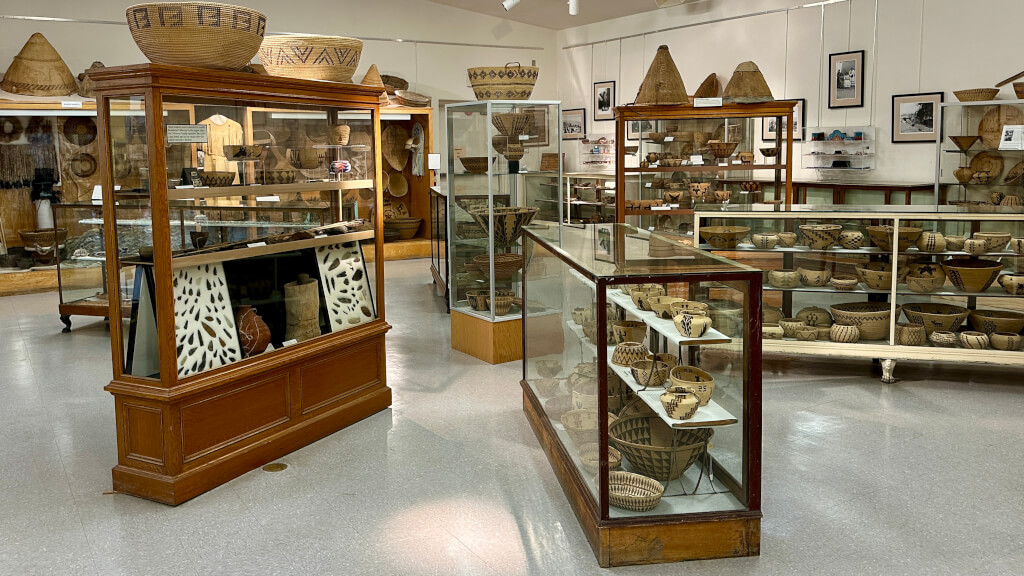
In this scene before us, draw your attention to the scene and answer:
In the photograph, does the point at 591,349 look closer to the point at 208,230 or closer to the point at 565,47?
the point at 208,230

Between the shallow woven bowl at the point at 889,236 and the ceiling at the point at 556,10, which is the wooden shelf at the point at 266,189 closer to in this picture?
the shallow woven bowl at the point at 889,236

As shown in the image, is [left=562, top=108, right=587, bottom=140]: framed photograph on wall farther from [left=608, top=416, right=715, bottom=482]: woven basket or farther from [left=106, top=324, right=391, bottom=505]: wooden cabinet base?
[left=608, top=416, right=715, bottom=482]: woven basket

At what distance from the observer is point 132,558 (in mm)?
3342

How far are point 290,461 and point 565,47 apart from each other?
11266mm

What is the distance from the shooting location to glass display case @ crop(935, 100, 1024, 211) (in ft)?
23.6

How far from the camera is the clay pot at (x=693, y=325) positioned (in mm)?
3254

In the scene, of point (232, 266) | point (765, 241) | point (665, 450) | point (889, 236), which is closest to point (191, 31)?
point (232, 266)

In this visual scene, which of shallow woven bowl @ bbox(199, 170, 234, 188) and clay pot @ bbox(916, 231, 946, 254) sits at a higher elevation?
shallow woven bowl @ bbox(199, 170, 234, 188)

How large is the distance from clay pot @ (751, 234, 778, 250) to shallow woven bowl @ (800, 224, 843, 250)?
18cm

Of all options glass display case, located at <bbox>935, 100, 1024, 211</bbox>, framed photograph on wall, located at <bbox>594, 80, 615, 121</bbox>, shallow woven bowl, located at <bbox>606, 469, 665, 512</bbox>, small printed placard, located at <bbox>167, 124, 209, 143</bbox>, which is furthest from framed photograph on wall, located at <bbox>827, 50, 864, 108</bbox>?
small printed placard, located at <bbox>167, 124, 209, 143</bbox>

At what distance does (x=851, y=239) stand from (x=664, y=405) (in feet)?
10.1

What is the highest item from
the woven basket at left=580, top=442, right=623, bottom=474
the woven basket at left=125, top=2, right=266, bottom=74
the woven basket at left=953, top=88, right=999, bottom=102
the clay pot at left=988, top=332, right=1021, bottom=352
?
the woven basket at left=953, top=88, right=999, bottom=102

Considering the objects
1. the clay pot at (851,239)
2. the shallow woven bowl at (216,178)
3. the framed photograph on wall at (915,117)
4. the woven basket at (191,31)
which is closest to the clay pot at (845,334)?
the clay pot at (851,239)

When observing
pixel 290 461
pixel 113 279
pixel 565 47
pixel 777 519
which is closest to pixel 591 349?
pixel 777 519
